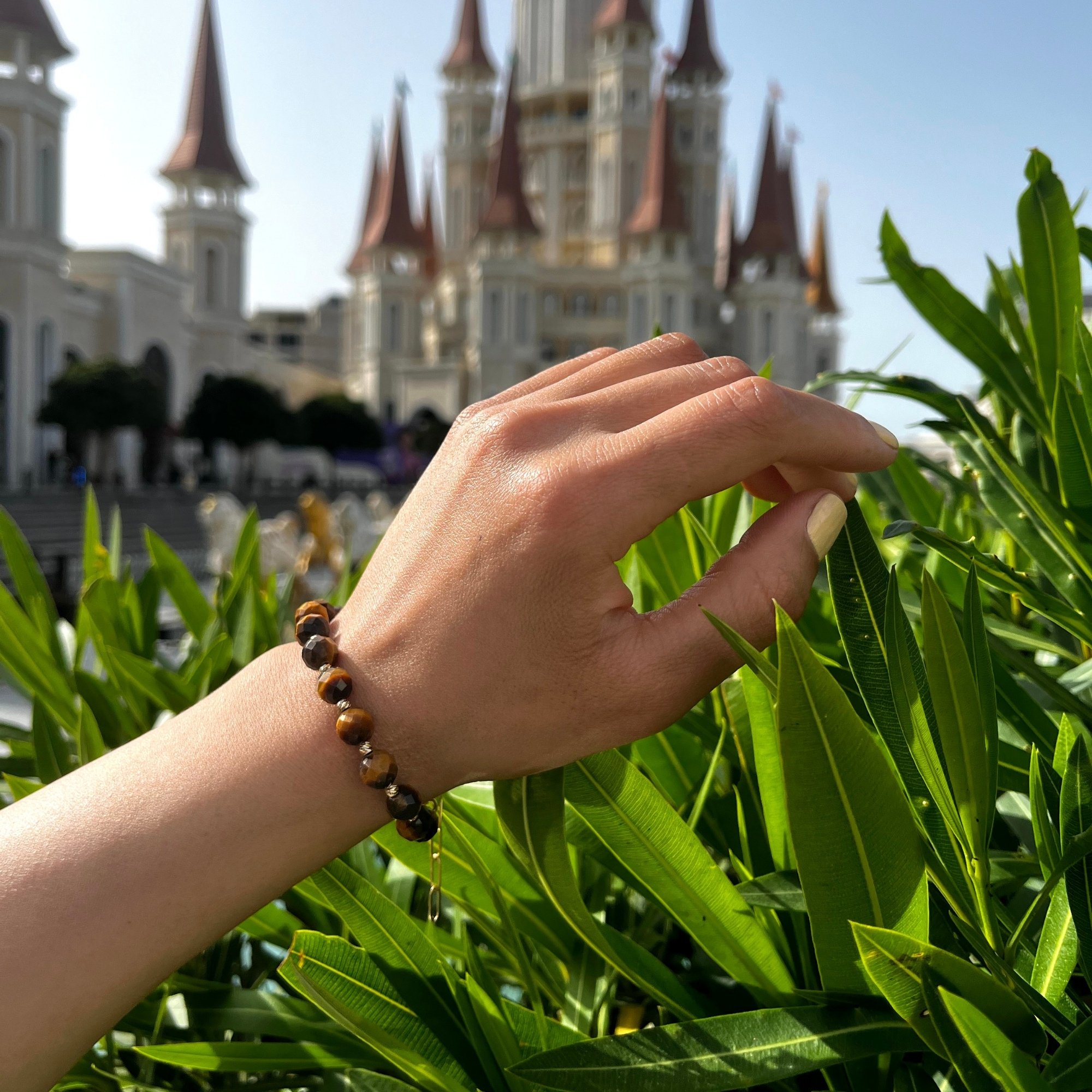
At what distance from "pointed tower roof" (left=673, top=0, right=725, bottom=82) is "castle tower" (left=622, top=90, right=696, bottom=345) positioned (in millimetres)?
3476

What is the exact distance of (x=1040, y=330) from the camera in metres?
0.58

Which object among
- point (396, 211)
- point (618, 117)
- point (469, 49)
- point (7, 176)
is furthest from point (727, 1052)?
point (469, 49)

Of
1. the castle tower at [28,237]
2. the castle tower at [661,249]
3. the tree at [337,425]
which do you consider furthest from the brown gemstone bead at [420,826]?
the castle tower at [661,249]

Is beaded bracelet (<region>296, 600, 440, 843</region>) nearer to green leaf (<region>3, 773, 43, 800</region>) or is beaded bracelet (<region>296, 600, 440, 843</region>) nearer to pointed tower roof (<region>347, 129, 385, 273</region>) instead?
green leaf (<region>3, 773, 43, 800</region>)

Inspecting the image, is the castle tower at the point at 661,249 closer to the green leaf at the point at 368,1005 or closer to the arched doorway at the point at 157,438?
the arched doorway at the point at 157,438

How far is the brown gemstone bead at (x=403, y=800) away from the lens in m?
0.41

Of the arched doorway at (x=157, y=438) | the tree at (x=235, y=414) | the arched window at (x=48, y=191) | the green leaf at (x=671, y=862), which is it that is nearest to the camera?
the green leaf at (x=671, y=862)

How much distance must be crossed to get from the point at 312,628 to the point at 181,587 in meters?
0.64

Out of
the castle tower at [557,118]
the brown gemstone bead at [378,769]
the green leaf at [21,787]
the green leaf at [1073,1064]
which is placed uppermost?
the castle tower at [557,118]

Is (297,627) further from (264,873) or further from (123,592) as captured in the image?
(123,592)

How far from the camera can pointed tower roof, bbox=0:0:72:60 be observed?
79.6 ft

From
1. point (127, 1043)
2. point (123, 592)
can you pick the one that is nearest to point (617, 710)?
point (127, 1043)

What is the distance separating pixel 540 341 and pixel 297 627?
3416 centimetres

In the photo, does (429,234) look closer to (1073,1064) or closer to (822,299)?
(822,299)
